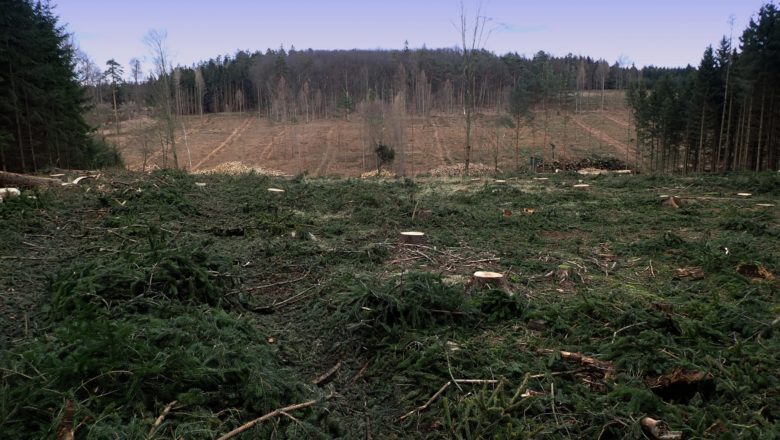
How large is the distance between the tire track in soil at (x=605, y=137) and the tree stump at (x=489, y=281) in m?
49.3

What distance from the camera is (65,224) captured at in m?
8.73

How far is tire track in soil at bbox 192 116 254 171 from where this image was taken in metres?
49.9

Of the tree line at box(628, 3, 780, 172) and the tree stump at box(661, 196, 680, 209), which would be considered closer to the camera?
the tree stump at box(661, 196, 680, 209)

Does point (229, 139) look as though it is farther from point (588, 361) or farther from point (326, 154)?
point (588, 361)

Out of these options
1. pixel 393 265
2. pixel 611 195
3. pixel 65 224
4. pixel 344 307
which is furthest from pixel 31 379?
pixel 611 195

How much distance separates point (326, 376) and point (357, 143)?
57612 millimetres

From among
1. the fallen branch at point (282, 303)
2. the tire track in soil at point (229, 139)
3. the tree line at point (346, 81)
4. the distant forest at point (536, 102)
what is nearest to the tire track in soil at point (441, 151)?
the distant forest at point (536, 102)

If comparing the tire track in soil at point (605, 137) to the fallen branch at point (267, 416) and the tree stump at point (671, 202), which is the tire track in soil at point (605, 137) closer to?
the tree stump at point (671, 202)

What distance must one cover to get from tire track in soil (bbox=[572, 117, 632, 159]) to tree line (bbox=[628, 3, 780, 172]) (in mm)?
9042

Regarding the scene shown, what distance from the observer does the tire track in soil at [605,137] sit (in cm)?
5367

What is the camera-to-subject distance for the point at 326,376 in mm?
4238

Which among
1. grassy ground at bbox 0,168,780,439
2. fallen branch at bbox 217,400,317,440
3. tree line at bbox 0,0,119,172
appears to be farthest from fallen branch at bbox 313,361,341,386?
tree line at bbox 0,0,119,172

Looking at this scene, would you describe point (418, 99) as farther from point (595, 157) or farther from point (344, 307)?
point (344, 307)

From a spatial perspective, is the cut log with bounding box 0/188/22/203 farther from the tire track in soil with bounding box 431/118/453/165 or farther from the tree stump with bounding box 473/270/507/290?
the tire track in soil with bounding box 431/118/453/165
